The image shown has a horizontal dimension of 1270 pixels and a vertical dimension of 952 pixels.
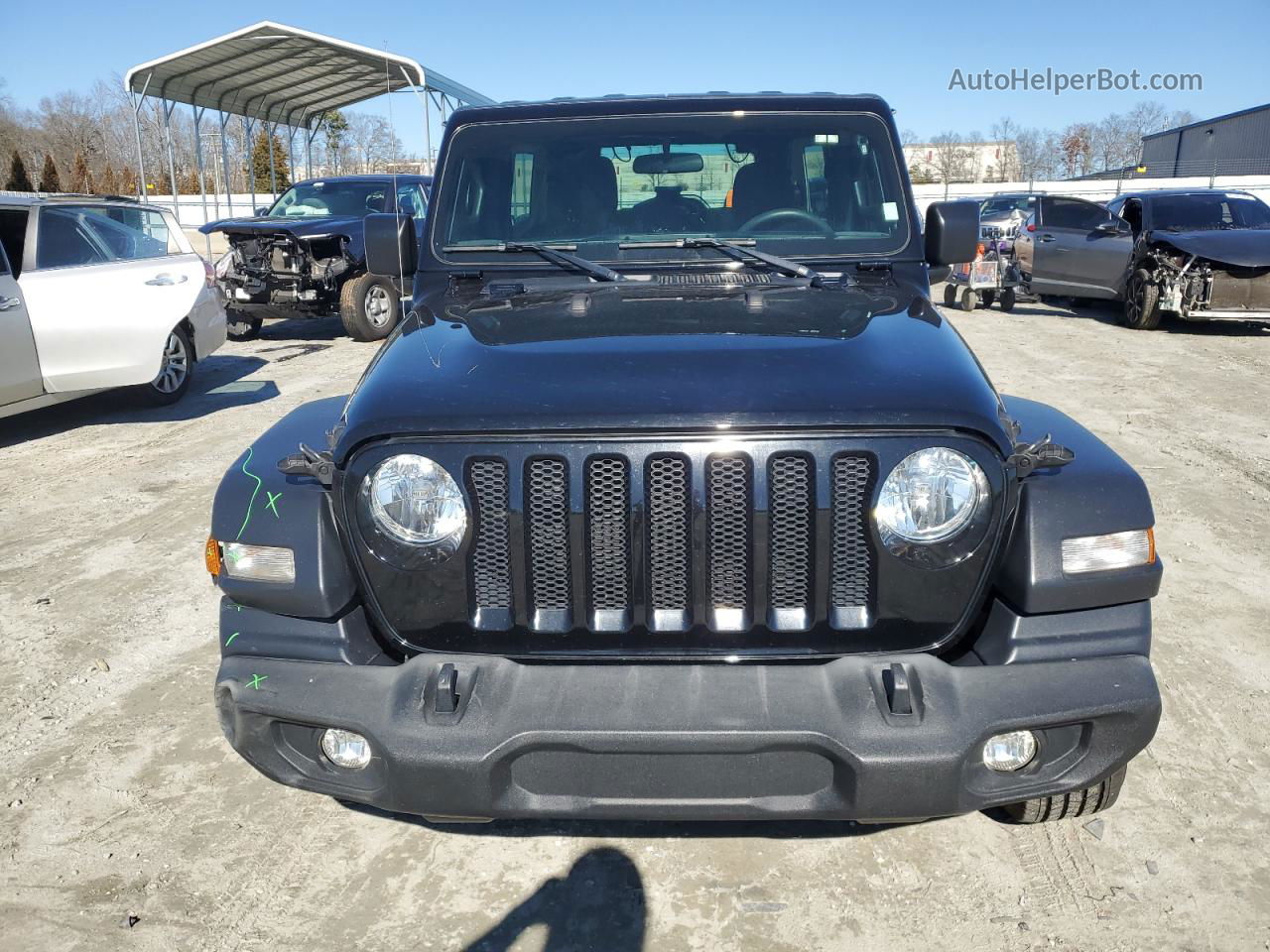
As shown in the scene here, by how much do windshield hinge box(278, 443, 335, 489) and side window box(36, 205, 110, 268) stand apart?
6053mm

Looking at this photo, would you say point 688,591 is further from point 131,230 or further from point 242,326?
point 242,326

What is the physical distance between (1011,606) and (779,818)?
70 cm

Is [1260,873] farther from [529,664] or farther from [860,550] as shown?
[529,664]

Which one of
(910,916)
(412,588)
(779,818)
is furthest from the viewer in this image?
(910,916)

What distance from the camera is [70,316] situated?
23.2 feet

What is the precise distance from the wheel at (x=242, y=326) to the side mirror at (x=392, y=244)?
30.2 ft

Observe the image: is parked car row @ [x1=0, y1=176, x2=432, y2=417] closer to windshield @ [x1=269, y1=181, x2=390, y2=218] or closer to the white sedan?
the white sedan

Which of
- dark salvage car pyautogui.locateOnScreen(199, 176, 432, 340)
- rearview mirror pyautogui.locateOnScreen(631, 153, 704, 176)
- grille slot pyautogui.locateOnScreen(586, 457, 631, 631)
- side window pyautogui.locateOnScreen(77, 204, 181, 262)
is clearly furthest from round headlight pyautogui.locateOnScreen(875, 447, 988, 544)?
dark salvage car pyautogui.locateOnScreen(199, 176, 432, 340)

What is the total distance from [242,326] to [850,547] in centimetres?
1148

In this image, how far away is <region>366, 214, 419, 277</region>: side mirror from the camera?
3439mm

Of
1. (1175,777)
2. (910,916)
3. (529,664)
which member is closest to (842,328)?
(529,664)

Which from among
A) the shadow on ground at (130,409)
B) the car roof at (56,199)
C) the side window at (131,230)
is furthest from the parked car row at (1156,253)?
the car roof at (56,199)

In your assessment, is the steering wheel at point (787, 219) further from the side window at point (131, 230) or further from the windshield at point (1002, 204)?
the windshield at point (1002, 204)

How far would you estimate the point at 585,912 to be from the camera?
2.43 meters
